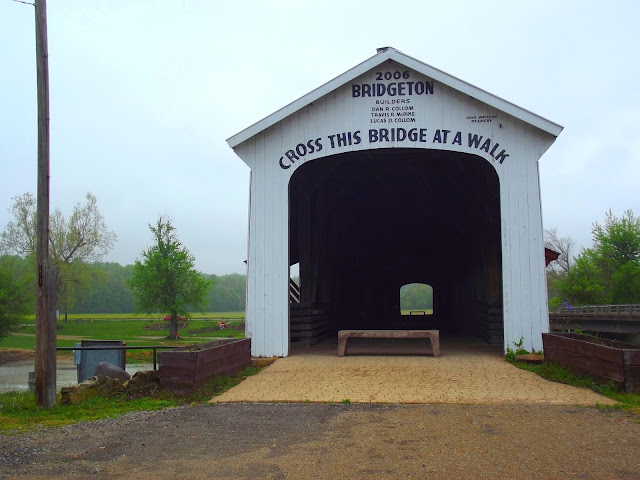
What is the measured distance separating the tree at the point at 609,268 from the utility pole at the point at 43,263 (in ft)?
140

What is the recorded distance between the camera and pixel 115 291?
101 m

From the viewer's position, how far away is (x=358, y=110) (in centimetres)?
1185

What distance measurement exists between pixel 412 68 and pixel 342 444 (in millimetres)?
8145

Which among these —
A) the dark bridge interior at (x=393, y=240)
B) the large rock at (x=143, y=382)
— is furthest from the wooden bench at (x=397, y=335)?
the large rock at (x=143, y=382)

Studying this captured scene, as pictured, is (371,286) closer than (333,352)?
No

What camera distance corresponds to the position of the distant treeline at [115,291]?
181 ft

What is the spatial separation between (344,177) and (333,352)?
237 inches

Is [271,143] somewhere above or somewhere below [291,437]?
above

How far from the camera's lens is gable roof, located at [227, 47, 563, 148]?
11.1 meters

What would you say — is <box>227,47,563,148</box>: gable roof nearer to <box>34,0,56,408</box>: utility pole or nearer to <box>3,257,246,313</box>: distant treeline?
<box>34,0,56,408</box>: utility pole

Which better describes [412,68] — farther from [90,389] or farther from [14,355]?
[14,355]

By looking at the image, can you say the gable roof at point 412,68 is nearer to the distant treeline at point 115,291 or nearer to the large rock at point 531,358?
the large rock at point 531,358

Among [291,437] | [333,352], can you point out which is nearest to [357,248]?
[333,352]

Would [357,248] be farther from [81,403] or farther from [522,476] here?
[522,476]
